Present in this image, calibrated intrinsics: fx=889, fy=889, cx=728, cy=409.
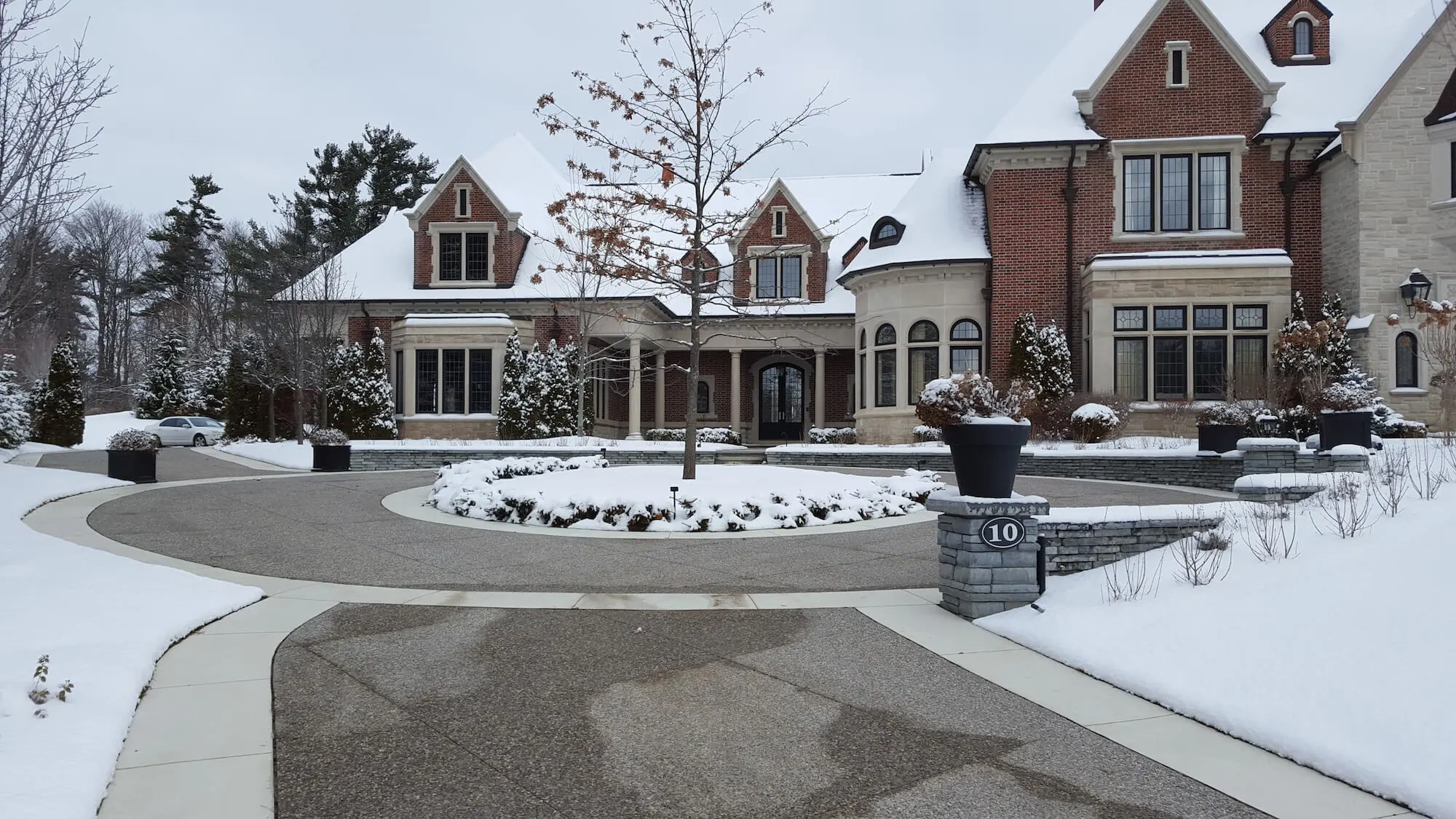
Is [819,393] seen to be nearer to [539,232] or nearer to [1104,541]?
[539,232]

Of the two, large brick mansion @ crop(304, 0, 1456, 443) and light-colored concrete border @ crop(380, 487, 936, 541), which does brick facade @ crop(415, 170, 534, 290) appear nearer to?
large brick mansion @ crop(304, 0, 1456, 443)

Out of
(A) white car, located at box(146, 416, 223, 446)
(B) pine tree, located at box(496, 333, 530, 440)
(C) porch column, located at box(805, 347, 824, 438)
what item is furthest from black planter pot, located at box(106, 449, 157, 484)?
(A) white car, located at box(146, 416, 223, 446)

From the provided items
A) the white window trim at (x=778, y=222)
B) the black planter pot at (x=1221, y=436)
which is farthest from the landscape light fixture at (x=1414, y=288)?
the white window trim at (x=778, y=222)

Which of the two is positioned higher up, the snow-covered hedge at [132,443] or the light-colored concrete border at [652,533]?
the snow-covered hedge at [132,443]

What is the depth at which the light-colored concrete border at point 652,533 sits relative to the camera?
Answer: 10.2 meters

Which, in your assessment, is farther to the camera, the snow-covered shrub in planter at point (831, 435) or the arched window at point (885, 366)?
the snow-covered shrub in planter at point (831, 435)

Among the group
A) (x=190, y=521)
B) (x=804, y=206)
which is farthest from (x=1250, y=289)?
(x=190, y=521)

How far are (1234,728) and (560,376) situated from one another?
77.6 ft

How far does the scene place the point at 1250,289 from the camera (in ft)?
70.5

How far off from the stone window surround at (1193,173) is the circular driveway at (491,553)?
1152 centimetres

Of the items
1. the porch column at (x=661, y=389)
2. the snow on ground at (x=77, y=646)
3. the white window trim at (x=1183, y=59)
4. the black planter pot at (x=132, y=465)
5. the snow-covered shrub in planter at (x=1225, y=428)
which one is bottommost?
the snow on ground at (x=77, y=646)

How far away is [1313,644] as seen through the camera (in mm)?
4555

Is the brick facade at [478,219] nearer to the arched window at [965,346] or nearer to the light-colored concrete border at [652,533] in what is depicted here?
the arched window at [965,346]

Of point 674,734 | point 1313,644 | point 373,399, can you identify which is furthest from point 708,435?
point 674,734
